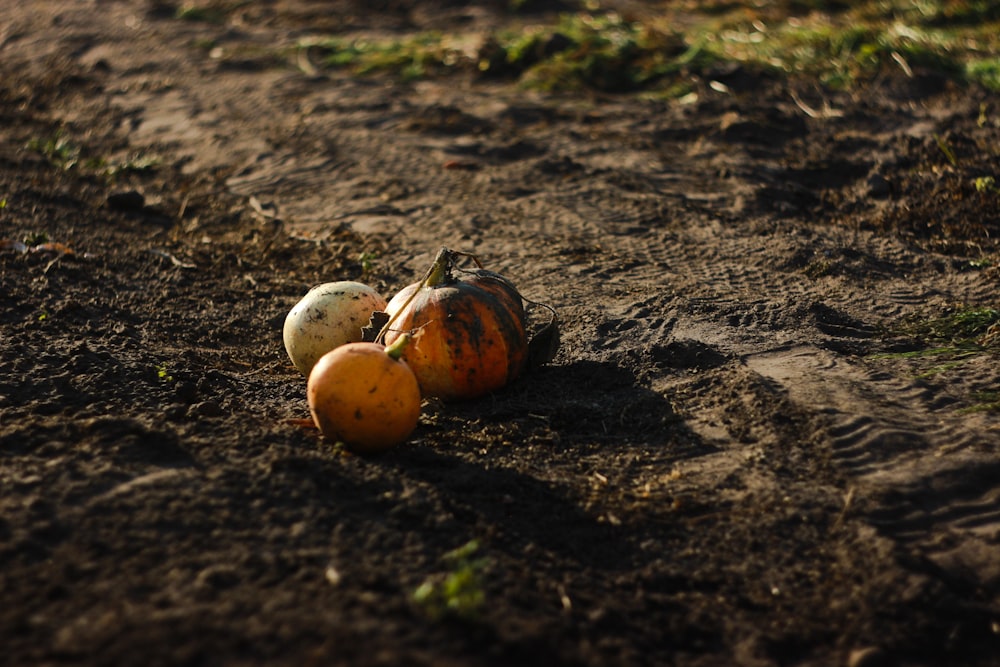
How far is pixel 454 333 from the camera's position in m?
4.44

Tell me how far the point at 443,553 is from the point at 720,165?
528cm

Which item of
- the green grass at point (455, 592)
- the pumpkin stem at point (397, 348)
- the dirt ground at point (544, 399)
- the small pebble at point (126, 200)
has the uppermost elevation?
the pumpkin stem at point (397, 348)

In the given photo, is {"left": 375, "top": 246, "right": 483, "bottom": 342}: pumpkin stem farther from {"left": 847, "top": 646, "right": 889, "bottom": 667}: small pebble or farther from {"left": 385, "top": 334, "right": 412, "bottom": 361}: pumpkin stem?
{"left": 847, "top": 646, "right": 889, "bottom": 667}: small pebble

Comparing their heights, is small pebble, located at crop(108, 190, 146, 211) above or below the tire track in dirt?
below

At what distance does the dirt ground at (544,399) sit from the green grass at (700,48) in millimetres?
444

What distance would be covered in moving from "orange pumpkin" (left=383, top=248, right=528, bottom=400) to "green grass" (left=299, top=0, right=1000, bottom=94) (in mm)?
5433

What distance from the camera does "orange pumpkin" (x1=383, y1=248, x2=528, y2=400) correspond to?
14.6 feet

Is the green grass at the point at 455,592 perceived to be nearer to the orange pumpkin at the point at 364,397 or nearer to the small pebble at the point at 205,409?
the orange pumpkin at the point at 364,397

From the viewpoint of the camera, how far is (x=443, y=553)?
3.29 meters

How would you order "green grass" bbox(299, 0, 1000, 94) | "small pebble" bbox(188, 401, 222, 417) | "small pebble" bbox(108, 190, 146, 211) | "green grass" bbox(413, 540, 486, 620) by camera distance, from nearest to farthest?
"green grass" bbox(413, 540, 486, 620) → "small pebble" bbox(188, 401, 222, 417) → "small pebble" bbox(108, 190, 146, 211) → "green grass" bbox(299, 0, 1000, 94)

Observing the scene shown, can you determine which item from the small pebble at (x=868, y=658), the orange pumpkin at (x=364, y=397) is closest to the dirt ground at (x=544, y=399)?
the small pebble at (x=868, y=658)

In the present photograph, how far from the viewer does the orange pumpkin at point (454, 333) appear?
4.45 m

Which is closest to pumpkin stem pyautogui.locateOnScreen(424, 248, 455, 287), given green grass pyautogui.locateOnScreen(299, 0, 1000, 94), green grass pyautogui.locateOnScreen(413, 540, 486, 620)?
green grass pyautogui.locateOnScreen(413, 540, 486, 620)

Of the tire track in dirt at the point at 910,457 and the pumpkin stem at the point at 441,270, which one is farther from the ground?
the pumpkin stem at the point at 441,270
